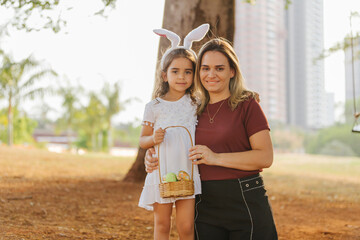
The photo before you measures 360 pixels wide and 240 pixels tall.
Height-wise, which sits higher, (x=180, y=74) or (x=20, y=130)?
(x=20, y=130)

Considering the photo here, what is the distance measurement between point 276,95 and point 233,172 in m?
92.9

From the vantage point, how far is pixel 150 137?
2609 mm

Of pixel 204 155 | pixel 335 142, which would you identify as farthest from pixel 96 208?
pixel 335 142

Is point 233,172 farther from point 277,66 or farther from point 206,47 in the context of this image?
point 277,66

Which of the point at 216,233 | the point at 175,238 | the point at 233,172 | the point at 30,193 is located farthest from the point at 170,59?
the point at 30,193

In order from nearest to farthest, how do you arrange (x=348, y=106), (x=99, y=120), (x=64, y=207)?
(x=64, y=207), (x=99, y=120), (x=348, y=106)

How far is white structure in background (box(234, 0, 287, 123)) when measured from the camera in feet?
303

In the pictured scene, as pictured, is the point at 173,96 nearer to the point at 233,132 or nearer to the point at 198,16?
the point at 233,132

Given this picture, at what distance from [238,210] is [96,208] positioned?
117 inches

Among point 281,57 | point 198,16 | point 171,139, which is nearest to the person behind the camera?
point 171,139

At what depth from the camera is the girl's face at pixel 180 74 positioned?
2663 mm

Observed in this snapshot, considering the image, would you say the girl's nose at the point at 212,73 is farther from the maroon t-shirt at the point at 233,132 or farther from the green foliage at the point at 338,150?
the green foliage at the point at 338,150

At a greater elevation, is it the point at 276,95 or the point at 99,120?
the point at 276,95

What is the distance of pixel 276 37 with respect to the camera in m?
96.6
